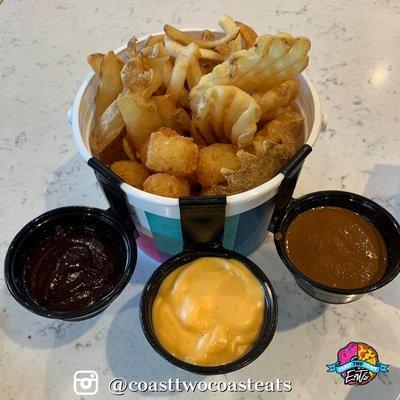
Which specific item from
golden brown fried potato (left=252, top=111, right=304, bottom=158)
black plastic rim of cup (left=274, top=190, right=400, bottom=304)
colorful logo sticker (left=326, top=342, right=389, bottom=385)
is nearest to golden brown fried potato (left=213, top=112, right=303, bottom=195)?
golden brown fried potato (left=252, top=111, right=304, bottom=158)

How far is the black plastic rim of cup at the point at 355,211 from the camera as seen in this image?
753 mm

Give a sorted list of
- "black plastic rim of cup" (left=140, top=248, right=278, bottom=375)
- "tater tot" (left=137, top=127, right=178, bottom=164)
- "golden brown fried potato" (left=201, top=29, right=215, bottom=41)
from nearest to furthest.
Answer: "black plastic rim of cup" (left=140, top=248, right=278, bottom=375) < "tater tot" (left=137, top=127, right=178, bottom=164) < "golden brown fried potato" (left=201, top=29, right=215, bottom=41)

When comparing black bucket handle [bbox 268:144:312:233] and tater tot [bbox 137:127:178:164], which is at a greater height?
tater tot [bbox 137:127:178:164]

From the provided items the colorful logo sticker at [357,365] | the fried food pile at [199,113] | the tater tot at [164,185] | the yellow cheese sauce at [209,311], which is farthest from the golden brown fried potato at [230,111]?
the colorful logo sticker at [357,365]

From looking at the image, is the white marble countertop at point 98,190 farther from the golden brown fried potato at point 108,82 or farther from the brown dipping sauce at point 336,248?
the golden brown fried potato at point 108,82

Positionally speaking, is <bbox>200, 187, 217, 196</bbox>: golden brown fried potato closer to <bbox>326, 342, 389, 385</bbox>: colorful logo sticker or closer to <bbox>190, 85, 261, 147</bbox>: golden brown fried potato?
<bbox>190, 85, 261, 147</bbox>: golden brown fried potato

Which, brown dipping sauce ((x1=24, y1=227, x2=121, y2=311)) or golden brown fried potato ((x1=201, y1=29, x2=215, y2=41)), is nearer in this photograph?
brown dipping sauce ((x1=24, y1=227, x2=121, y2=311))

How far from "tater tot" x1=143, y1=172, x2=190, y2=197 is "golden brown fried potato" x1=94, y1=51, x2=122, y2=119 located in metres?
0.18

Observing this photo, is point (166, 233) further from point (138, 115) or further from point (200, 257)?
point (138, 115)

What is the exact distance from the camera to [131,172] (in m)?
0.78

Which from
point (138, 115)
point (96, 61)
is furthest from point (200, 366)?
point (96, 61)

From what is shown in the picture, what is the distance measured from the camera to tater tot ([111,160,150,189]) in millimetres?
777

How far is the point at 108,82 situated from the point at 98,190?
0.30 metres

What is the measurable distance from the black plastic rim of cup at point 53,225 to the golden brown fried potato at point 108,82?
0.65 feet
